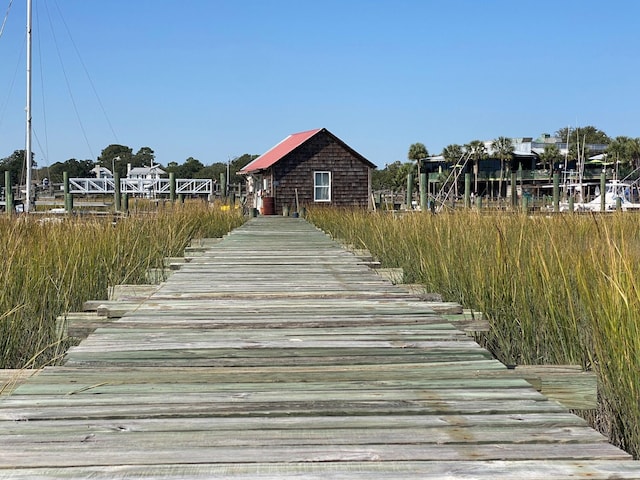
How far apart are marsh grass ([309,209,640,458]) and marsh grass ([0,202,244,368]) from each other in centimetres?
245

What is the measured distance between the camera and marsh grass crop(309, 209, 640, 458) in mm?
3203

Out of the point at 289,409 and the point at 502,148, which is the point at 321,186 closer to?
the point at 289,409

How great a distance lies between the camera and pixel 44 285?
5047 millimetres

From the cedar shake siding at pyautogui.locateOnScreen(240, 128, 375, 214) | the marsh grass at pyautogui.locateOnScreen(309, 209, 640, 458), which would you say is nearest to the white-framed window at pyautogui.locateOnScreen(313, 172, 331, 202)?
the cedar shake siding at pyautogui.locateOnScreen(240, 128, 375, 214)

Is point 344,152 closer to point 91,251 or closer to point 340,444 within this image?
point 91,251

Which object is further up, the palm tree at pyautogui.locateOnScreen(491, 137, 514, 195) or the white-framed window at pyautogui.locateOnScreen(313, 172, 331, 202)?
the palm tree at pyautogui.locateOnScreen(491, 137, 514, 195)

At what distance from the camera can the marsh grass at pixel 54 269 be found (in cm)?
422

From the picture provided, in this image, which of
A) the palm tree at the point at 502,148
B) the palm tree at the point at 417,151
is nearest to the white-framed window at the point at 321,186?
the palm tree at the point at 502,148

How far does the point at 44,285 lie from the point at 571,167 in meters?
65.5

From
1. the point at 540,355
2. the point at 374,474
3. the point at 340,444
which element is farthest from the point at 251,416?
the point at 540,355

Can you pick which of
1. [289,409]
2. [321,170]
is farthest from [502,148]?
[289,409]

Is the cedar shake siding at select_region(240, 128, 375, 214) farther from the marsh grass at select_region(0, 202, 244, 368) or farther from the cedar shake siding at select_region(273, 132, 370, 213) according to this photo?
the marsh grass at select_region(0, 202, 244, 368)

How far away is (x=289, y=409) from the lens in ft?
7.83

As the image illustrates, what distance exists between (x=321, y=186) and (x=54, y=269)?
74.6 feet
